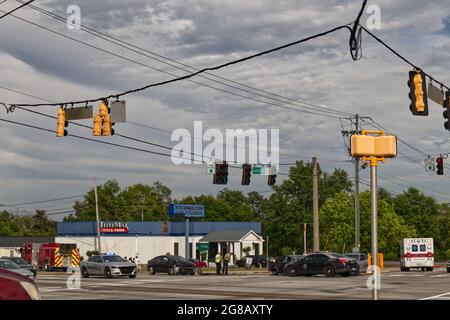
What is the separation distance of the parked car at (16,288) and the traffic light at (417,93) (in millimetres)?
15520

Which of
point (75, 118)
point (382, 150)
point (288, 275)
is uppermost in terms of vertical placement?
point (75, 118)

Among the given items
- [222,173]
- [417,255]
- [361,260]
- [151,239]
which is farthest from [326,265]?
[151,239]

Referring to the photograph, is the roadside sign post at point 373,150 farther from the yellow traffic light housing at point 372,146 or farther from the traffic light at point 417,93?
the traffic light at point 417,93

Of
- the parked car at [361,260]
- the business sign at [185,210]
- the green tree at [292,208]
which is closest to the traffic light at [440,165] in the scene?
the parked car at [361,260]

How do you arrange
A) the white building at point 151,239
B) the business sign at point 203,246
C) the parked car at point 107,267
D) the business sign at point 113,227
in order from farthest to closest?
the business sign at point 203,246 → the white building at point 151,239 → the business sign at point 113,227 → the parked car at point 107,267

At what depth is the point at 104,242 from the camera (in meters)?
82.0

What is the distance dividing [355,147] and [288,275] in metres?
29.4

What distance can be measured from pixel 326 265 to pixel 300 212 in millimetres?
79671

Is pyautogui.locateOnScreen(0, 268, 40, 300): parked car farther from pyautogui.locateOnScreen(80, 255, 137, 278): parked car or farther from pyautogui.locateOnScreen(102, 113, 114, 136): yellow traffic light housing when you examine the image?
pyautogui.locateOnScreen(80, 255, 137, 278): parked car

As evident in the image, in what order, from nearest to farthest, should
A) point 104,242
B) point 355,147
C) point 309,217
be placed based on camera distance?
point 355,147 < point 104,242 < point 309,217

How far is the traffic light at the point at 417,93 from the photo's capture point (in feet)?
65.0

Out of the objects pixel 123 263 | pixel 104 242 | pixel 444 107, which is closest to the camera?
pixel 444 107
